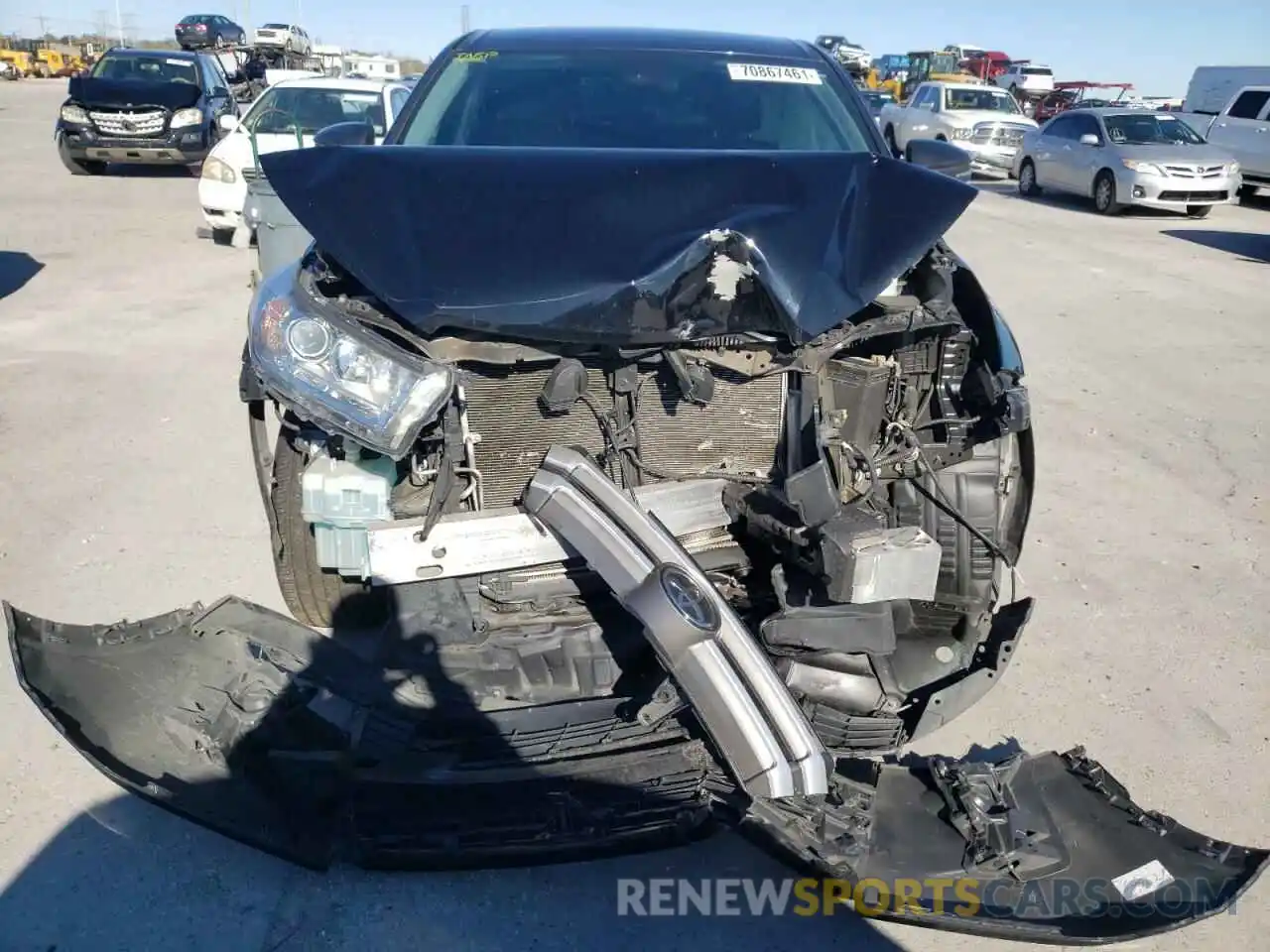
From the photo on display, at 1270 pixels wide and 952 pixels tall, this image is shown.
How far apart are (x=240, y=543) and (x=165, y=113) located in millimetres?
11621

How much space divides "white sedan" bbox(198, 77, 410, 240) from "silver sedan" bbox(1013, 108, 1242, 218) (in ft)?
33.7

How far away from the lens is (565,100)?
3404 millimetres

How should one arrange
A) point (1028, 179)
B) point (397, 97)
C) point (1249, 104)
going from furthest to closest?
1. point (1028, 179)
2. point (1249, 104)
3. point (397, 97)

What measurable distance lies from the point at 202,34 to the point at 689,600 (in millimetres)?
35065

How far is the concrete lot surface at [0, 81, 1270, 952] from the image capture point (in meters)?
2.29

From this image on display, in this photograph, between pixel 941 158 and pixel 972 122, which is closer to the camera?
pixel 941 158

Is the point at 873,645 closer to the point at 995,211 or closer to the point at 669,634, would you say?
the point at 669,634

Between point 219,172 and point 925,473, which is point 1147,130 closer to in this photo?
point 219,172

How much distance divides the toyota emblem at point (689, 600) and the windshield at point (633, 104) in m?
1.58

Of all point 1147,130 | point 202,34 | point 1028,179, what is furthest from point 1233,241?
point 202,34

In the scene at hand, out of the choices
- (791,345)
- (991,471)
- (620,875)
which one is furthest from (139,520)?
(991,471)

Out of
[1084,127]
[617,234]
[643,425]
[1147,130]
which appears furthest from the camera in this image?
[1084,127]

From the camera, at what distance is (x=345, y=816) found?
2.26m

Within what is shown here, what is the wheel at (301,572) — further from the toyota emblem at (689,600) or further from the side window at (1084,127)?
the side window at (1084,127)
